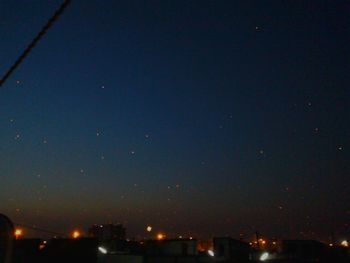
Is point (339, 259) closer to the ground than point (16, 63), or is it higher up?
closer to the ground

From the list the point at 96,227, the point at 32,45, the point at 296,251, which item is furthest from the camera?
the point at 96,227

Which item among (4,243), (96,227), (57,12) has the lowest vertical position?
(4,243)

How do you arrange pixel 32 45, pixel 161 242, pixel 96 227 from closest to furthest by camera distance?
pixel 32 45 → pixel 161 242 → pixel 96 227

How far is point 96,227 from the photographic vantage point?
159 meters

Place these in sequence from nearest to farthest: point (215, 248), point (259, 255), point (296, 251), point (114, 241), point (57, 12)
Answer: point (57, 12), point (296, 251), point (215, 248), point (259, 255), point (114, 241)

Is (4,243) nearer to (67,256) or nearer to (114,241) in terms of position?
(67,256)

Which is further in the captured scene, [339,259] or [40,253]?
[339,259]

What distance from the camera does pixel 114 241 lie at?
56438 millimetres

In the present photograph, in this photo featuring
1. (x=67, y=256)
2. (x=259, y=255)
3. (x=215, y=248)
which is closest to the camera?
(x=67, y=256)

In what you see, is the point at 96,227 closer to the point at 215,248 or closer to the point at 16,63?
the point at 215,248

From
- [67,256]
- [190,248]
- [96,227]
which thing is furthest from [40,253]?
[96,227]

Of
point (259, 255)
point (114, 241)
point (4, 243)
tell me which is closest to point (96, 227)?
point (114, 241)

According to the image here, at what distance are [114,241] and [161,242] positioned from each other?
1638cm

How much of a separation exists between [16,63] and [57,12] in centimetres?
179
